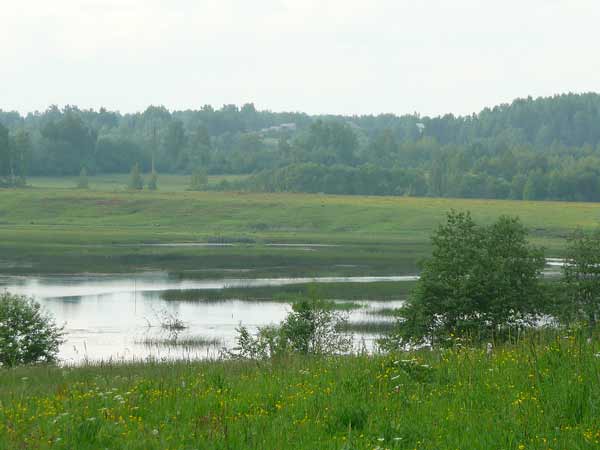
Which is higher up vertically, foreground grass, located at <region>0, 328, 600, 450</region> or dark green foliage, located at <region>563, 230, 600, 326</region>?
foreground grass, located at <region>0, 328, 600, 450</region>

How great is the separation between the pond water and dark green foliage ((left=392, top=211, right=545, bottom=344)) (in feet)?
25.1

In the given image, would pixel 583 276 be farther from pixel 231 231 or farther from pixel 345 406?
pixel 231 231

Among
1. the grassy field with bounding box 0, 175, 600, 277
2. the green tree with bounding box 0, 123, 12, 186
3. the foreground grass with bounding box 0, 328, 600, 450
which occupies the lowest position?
the grassy field with bounding box 0, 175, 600, 277

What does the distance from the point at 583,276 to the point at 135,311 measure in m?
24.7

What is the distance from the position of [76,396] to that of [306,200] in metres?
136

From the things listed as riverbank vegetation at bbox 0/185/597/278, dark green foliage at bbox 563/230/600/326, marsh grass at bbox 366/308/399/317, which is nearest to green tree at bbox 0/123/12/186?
riverbank vegetation at bbox 0/185/597/278

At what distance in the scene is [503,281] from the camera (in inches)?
1331

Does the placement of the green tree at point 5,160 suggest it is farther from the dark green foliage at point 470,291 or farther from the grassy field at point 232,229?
the dark green foliage at point 470,291

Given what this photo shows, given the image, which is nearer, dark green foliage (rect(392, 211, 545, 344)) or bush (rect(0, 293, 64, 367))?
bush (rect(0, 293, 64, 367))

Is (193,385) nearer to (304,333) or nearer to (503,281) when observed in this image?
(304,333)

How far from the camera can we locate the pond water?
127 feet

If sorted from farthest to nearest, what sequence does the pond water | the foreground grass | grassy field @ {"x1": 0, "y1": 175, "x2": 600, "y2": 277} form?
grassy field @ {"x1": 0, "y1": 175, "x2": 600, "y2": 277}, the pond water, the foreground grass

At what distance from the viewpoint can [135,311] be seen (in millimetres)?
51562

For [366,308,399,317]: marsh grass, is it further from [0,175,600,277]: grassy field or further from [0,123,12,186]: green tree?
[0,123,12,186]: green tree
